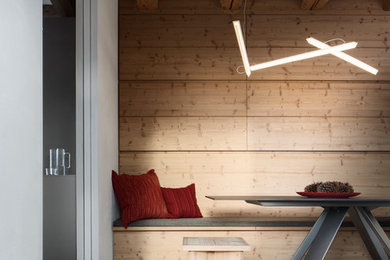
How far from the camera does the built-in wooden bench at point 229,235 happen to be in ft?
15.0

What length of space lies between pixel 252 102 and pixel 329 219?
1.66 metres

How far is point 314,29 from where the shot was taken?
5.36m

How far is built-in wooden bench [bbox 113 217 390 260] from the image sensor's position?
181 inches

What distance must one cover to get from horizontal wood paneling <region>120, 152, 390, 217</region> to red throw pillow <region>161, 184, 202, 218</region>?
0.17m

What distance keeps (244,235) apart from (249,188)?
72 cm

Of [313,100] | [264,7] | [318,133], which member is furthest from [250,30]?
[318,133]

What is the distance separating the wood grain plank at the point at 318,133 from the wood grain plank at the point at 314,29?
0.77 m

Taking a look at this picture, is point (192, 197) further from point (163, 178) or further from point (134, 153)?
point (134, 153)

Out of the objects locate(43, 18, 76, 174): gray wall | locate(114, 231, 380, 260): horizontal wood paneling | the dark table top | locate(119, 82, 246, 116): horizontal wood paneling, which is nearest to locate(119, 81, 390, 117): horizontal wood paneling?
locate(119, 82, 246, 116): horizontal wood paneling

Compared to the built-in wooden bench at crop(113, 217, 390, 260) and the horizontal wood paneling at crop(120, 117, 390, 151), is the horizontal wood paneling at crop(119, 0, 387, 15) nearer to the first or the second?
the horizontal wood paneling at crop(120, 117, 390, 151)

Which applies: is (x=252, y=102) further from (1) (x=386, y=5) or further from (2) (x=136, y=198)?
(1) (x=386, y=5)

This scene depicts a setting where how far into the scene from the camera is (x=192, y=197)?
5.05m

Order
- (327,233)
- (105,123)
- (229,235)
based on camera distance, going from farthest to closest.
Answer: (229,235) → (105,123) → (327,233)

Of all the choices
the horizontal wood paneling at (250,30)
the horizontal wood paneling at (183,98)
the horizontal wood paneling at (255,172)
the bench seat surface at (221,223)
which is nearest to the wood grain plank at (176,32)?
the horizontal wood paneling at (250,30)
